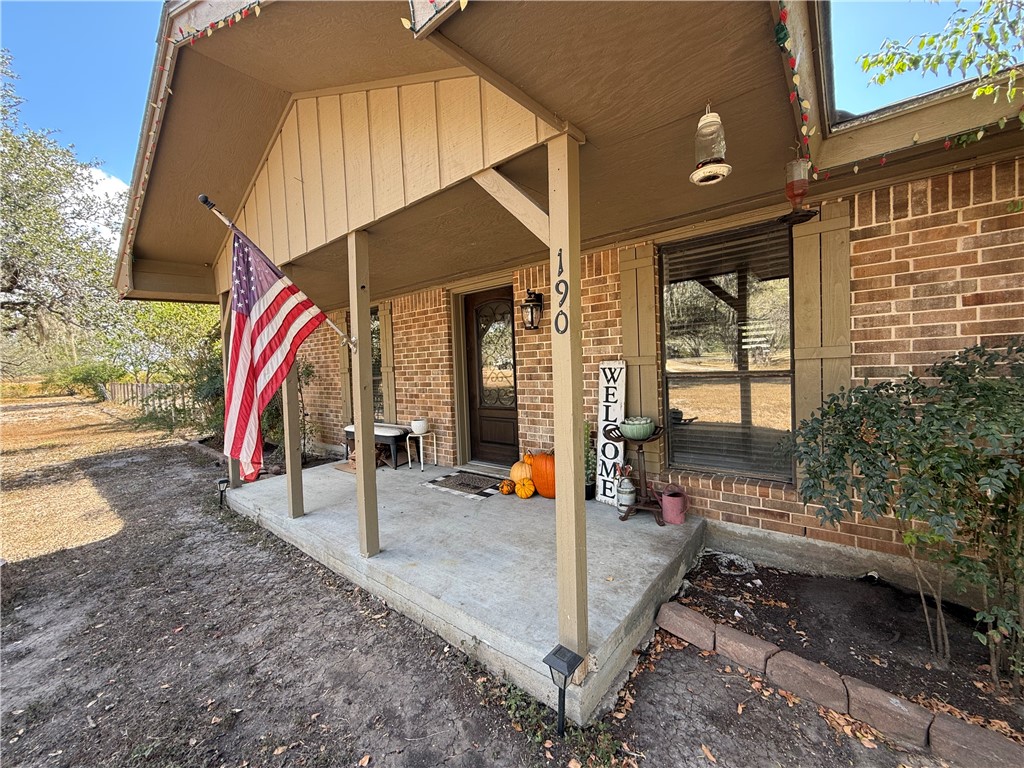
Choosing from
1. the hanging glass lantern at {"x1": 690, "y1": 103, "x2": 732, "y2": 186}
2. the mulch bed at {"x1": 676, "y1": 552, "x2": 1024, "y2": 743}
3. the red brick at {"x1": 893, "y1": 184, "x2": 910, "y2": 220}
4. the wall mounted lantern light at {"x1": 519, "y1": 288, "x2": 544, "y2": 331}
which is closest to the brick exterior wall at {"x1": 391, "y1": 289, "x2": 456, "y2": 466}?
the wall mounted lantern light at {"x1": 519, "y1": 288, "x2": 544, "y2": 331}

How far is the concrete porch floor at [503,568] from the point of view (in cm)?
187

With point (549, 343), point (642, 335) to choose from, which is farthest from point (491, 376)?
point (642, 335)

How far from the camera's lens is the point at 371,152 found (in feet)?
8.36

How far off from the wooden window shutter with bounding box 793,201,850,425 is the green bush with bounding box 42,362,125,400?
22.9 metres

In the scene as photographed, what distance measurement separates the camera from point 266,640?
91.1 inches

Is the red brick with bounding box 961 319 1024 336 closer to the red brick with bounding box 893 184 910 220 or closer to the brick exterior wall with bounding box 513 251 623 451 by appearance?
the red brick with bounding box 893 184 910 220

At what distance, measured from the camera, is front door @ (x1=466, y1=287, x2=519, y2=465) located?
15.3 feet

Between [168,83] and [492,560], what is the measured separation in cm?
391

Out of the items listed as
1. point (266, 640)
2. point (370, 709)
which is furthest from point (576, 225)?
point (266, 640)

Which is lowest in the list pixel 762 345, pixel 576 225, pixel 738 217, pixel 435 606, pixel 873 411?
pixel 435 606

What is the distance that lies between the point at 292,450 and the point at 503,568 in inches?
91.3

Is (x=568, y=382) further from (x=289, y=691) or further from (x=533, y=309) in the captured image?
(x=533, y=309)

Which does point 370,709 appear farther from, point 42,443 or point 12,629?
point 42,443

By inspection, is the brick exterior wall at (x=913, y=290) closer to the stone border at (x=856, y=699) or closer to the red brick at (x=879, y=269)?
the red brick at (x=879, y=269)
